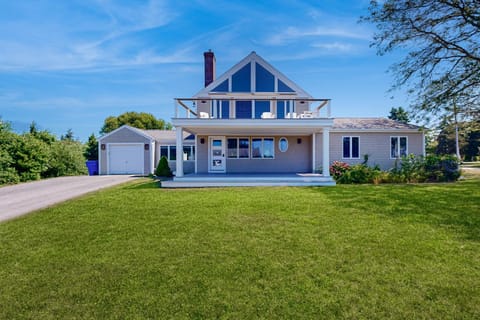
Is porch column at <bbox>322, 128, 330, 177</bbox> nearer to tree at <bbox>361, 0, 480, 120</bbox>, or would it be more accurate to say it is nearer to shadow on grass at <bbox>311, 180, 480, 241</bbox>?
shadow on grass at <bbox>311, 180, 480, 241</bbox>

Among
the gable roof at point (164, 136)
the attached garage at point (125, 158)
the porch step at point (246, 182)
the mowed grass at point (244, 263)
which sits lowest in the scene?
the mowed grass at point (244, 263)

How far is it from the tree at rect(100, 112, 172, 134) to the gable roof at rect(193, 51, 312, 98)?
96.4ft

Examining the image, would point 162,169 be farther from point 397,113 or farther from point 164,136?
point 397,113

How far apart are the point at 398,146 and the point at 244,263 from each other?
1697 cm

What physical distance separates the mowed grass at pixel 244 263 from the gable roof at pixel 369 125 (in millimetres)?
10279

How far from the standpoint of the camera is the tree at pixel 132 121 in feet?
136

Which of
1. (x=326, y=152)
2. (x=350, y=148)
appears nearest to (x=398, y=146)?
(x=350, y=148)

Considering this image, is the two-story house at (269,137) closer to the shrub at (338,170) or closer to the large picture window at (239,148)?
the large picture window at (239,148)

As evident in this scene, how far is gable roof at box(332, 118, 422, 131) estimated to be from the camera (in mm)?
16469

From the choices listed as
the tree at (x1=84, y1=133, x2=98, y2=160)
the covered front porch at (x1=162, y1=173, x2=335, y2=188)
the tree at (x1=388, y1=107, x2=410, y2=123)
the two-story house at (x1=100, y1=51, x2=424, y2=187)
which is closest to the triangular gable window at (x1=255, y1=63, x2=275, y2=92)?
the two-story house at (x1=100, y1=51, x2=424, y2=187)

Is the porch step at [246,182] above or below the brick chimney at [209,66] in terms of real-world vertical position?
below

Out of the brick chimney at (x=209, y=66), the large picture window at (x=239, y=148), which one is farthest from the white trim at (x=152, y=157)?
the large picture window at (x=239, y=148)

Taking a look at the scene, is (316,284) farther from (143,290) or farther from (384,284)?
(143,290)

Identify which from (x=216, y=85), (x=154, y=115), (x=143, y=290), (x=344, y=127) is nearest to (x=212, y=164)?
(x=216, y=85)
